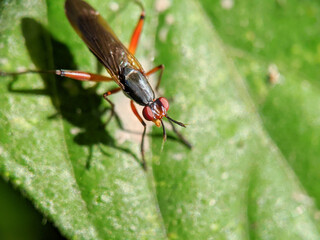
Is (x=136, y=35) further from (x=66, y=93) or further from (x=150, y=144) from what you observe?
(x=150, y=144)

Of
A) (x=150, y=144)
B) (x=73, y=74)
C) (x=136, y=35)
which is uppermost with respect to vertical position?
(x=73, y=74)

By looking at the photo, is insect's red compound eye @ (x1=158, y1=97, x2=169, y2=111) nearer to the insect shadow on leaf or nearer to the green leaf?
the green leaf

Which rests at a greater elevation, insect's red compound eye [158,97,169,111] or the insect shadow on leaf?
the insect shadow on leaf

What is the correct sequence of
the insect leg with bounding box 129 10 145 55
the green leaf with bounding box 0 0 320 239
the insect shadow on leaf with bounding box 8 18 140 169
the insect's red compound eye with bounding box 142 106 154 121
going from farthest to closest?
1. the insect leg with bounding box 129 10 145 55
2. the insect's red compound eye with bounding box 142 106 154 121
3. the insect shadow on leaf with bounding box 8 18 140 169
4. the green leaf with bounding box 0 0 320 239

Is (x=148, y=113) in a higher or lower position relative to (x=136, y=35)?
lower

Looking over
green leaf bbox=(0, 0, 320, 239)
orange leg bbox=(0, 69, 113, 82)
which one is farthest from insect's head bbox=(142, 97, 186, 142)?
orange leg bbox=(0, 69, 113, 82)

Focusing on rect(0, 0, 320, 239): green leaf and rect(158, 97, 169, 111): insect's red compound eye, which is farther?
rect(158, 97, 169, 111): insect's red compound eye

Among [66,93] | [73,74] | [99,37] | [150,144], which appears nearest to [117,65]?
[99,37]

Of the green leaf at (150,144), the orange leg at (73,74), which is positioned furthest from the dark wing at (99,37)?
the orange leg at (73,74)
